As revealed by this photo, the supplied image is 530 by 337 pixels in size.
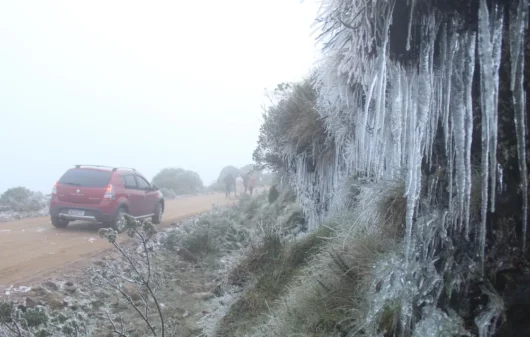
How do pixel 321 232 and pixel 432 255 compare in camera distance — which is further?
pixel 321 232

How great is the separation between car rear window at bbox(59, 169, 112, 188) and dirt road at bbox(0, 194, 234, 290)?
1229 millimetres

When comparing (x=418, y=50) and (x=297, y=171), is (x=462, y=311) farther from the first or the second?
(x=297, y=171)

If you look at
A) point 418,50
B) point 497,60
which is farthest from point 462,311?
point 418,50

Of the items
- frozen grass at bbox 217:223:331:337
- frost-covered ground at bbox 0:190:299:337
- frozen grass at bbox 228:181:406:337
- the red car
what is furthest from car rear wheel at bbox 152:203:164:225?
frozen grass at bbox 228:181:406:337

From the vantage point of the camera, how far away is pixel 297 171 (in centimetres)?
783

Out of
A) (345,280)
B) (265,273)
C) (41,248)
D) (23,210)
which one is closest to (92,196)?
(41,248)

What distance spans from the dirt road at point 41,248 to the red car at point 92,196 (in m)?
0.49

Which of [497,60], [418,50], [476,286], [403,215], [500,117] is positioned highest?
[418,50]

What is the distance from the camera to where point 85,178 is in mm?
12000

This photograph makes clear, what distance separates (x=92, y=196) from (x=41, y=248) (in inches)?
83.5

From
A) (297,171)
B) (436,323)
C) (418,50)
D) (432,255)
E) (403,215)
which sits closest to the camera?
(436,323)

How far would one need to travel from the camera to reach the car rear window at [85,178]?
1188 centimetres

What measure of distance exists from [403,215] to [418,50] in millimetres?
1205

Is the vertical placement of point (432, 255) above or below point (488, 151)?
below
